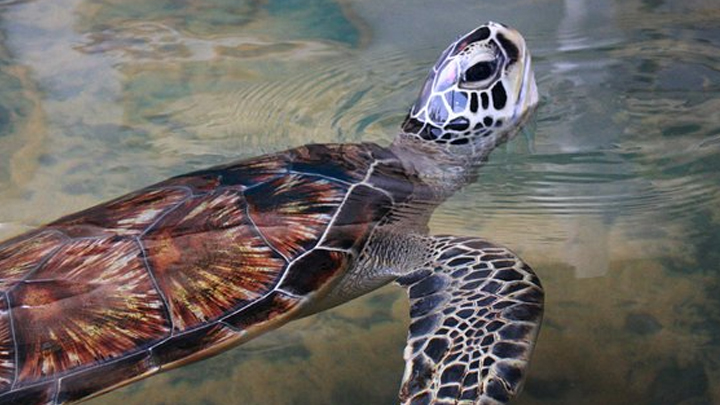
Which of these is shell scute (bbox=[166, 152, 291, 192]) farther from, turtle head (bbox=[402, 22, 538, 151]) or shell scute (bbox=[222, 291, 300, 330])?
turtle head (bbox=[402, 22, 538, 151])

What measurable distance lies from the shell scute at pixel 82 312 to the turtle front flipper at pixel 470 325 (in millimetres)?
611

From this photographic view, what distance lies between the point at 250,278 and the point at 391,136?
111 cm

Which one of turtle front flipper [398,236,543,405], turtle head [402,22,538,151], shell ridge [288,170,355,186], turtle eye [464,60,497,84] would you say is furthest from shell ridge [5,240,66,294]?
turtle eye [464,60,497,84]

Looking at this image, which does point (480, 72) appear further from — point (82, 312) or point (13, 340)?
point (13, 340)

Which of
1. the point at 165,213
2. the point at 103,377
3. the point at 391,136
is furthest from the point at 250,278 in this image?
the point at 391,136

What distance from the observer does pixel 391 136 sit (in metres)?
2.85

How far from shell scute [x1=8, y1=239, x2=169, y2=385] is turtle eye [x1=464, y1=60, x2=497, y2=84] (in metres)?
1.30

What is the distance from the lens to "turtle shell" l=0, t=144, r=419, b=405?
5.71 feet

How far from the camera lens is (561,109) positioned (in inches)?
113

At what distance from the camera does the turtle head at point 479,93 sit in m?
2.63

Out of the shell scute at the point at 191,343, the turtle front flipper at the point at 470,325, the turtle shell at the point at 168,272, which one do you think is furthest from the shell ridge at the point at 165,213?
the turtle front flipper at the point at 470,325

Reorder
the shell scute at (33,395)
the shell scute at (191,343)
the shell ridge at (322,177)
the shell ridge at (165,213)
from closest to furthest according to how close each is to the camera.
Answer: the shell scute at (33,395) → the shell scute at (191,343) → the shell ridge at (165,213) → the shell ridge at (322,177)

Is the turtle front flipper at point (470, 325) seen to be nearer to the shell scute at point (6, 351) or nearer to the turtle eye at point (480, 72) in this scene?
the turtle eye at point (480, 72)

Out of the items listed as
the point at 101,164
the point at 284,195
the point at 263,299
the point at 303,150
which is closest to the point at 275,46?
the point at 101,164
